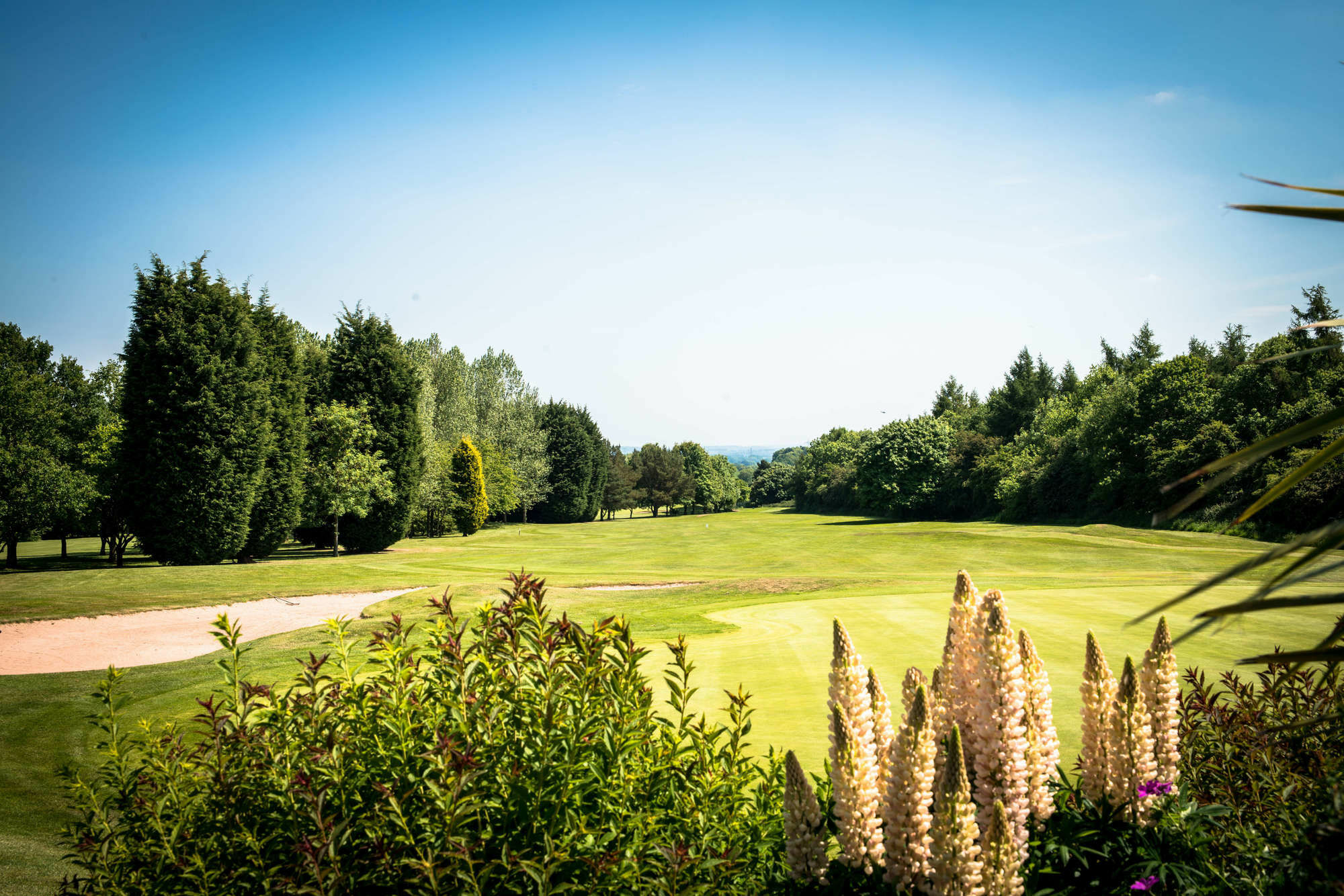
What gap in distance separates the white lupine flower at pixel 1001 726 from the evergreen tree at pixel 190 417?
27548 mm

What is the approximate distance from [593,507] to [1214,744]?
224 feet

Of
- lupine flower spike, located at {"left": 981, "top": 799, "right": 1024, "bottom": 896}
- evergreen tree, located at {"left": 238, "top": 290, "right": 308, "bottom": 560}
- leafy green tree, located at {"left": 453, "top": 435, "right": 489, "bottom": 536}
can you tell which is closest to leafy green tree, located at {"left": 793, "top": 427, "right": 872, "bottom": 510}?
leafy green tree, located at {"left": 453, "top": 435, "right": 489, "bottom": 536}

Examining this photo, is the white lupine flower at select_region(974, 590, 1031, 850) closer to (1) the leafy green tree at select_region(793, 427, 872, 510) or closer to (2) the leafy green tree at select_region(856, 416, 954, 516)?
(2) the leafy green tree at select_region(856, 416, 954, 516)

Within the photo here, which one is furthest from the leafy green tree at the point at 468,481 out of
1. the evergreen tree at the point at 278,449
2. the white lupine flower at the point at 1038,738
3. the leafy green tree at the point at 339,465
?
the white lupine flower at the point at 1038,738

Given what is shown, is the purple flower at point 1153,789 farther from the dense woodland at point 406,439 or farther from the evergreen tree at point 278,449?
the evergreen tree at point 278,449

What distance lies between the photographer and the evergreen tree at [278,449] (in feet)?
92.8

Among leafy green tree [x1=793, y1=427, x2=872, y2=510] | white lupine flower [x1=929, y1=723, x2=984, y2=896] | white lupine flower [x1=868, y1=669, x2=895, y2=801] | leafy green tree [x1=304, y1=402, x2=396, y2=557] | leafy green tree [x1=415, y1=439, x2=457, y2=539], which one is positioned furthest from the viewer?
leafy green tree [x1=793, y1=427, x2=872, y2=510]

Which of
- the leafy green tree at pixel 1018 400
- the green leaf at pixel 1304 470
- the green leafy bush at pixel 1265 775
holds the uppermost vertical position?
the leafy green tree at pixel 1018 400

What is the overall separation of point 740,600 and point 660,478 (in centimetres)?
7110

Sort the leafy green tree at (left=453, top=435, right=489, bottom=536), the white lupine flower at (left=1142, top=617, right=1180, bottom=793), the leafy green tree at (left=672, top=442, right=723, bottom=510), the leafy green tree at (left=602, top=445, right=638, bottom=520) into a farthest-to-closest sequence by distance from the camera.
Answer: the leafy green tree at (left=672, top=442, right=723, bottom=510)
the leafy green tree at (left=602, top=445, right=638, bottom=520)
the leafy green tree at (left=453, top=435, right=489, bottom=536)
the white lupine flower at (left=1142, top=617, right=1180, bottom=793)

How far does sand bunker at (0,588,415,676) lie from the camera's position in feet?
43.4

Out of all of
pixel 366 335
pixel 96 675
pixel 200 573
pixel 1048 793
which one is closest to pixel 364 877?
pixel 1048 793

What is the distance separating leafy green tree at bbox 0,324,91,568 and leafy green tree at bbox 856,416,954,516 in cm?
5491

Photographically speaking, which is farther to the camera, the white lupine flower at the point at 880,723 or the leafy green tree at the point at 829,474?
the leafy green tree at the point at 829,474
